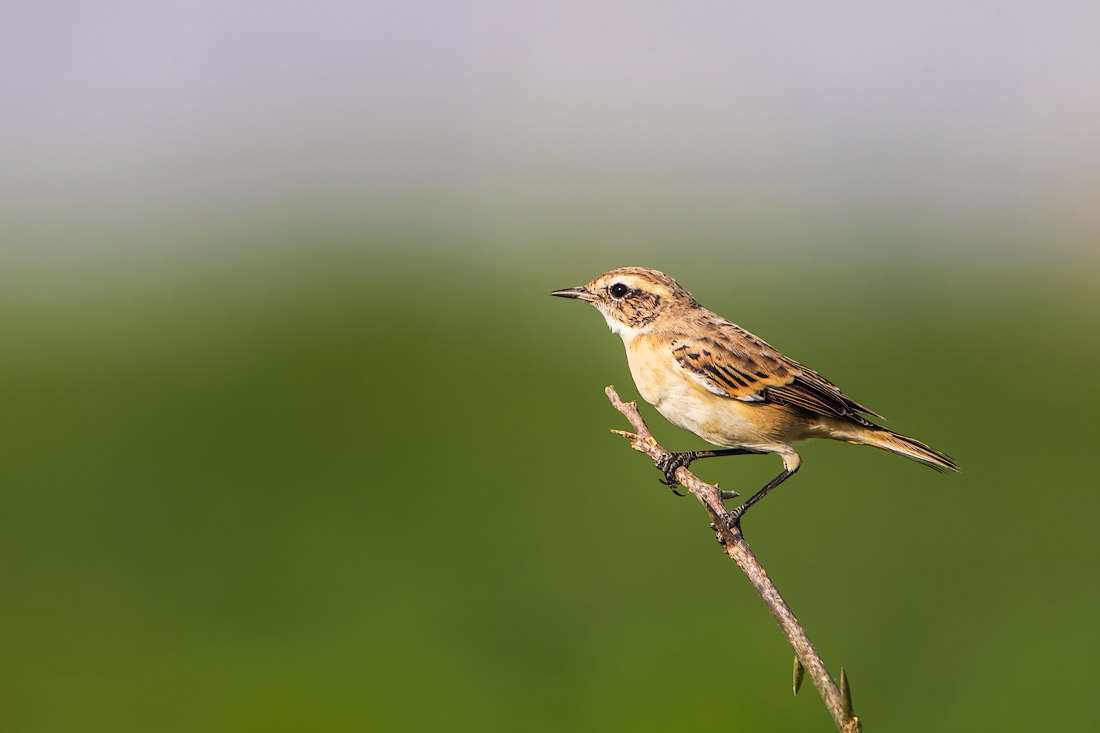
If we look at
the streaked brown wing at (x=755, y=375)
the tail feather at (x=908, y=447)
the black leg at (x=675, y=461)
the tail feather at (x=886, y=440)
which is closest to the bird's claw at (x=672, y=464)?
the black leg at (x=675, y=461)

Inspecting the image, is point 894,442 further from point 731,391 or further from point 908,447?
point 731,391

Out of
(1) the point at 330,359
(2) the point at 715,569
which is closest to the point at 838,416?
(2) the point at 715,569

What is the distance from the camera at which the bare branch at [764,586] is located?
2471mm

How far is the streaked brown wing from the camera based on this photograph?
5.80 metres

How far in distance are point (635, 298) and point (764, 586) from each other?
345 centimetres

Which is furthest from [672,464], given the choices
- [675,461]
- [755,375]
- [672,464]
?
[755,375]

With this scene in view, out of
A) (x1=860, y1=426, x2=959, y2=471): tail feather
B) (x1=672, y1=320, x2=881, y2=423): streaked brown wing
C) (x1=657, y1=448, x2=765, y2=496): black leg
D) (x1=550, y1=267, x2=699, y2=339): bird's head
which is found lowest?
(x1=657, y1=448, x2=765, y2=496): black leg

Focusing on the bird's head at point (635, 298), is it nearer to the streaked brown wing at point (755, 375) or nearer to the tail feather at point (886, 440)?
the streaked brown wing at point (755, 375)

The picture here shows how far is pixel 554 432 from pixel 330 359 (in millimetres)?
6135

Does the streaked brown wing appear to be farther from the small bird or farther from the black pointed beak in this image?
the black pointed beak

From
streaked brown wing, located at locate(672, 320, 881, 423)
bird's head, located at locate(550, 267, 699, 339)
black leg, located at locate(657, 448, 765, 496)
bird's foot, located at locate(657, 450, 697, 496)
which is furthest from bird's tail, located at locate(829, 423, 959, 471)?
bird's head, located at locate(550, 267, 699, 339)

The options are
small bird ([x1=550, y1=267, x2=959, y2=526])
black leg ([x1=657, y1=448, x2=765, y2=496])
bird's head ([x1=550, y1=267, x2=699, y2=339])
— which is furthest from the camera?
bird's head ([x1=550, y1=267, x2=699, y2=339])

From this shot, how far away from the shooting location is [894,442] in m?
5.59

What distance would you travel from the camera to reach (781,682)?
1023 cm
